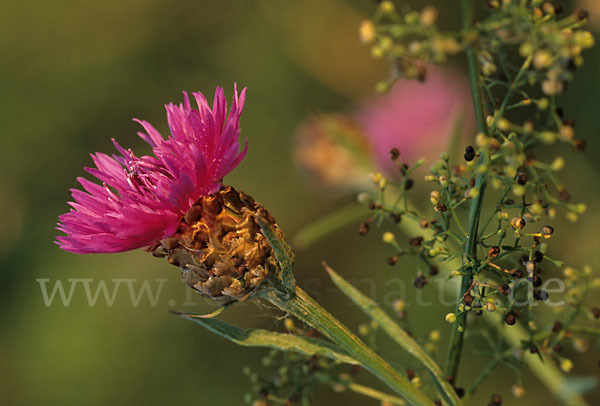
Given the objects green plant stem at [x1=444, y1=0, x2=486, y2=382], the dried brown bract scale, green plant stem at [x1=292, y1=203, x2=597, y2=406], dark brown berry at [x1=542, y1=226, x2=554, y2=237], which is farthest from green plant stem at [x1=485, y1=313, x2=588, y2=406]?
the dried brown bract scale

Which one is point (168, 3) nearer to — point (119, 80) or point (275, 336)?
point (119, 80)

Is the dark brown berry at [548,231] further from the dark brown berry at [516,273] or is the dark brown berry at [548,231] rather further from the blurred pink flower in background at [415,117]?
the blurred pink flower in background at [415,117]

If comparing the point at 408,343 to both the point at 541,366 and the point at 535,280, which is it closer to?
the point at 535,280

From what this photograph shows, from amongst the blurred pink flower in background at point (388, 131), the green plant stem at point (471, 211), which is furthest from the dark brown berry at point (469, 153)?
the blurred pink flower in background at point (388, 131)

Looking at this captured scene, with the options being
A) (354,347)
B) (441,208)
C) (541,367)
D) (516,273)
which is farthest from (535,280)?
(541,367)

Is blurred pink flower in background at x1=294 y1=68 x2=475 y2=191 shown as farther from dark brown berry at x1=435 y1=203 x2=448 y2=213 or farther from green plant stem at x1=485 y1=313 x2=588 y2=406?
dark brown berry at x1=435 y1=203 x2=448 y2=213
